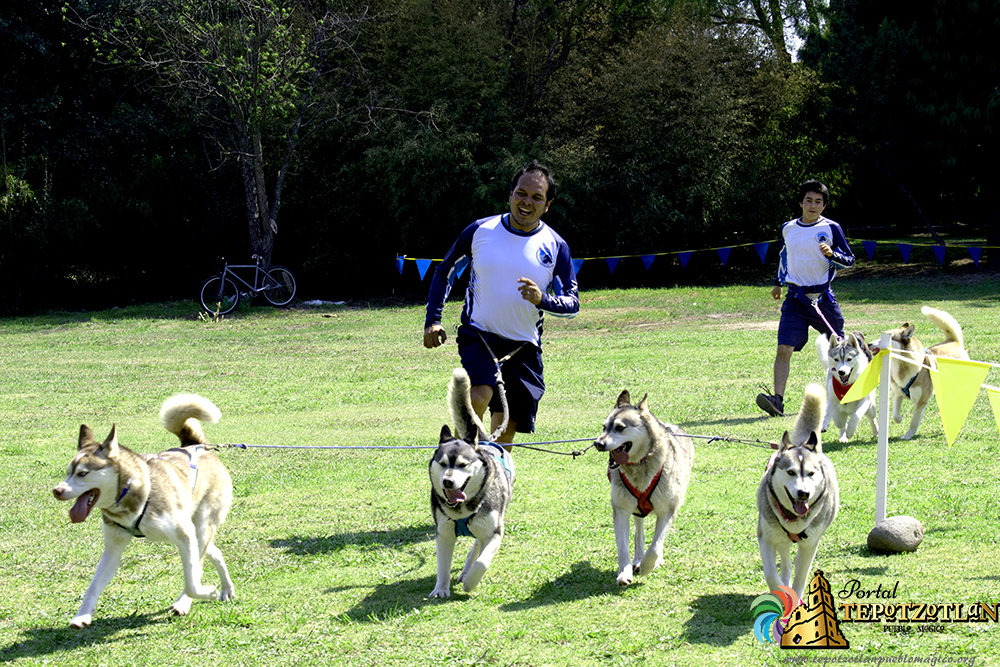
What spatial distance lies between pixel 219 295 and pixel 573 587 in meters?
17.4

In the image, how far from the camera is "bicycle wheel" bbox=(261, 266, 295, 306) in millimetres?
22016

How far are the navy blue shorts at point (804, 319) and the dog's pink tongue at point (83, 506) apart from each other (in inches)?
255

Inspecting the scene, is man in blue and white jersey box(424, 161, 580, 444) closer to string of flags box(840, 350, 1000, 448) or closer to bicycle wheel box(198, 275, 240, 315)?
string of flags box(840, 350, 1000, 448)

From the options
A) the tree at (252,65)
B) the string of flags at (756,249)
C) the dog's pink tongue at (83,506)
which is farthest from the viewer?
the tree at (252,65)

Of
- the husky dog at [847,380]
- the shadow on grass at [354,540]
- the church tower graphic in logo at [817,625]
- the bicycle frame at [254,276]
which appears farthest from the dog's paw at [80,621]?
the bicycle frame at [254,276]

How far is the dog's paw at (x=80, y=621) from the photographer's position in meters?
4.22

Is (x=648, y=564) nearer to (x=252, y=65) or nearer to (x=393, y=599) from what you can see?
(x=393, y=599)

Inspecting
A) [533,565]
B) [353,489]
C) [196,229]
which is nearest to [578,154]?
[196,229]

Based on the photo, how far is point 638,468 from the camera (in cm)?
483

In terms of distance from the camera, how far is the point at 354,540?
5.82 meters

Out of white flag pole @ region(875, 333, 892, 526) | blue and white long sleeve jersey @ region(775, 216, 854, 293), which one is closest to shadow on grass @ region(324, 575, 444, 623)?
white flag pole @ region(875, 333, 892, 526)

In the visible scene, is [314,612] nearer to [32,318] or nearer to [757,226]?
[32,318]

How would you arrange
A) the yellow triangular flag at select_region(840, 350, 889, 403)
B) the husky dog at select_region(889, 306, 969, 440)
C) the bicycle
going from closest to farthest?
the yellow triangular flag at select_region(840, 350, 889, 403)
the husky dog at select_region(889, 306, 969, 440)
the bicycle

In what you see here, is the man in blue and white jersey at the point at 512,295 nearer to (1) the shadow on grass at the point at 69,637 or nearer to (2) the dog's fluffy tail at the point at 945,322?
(1) the shadow on grass at the point at 69,637
